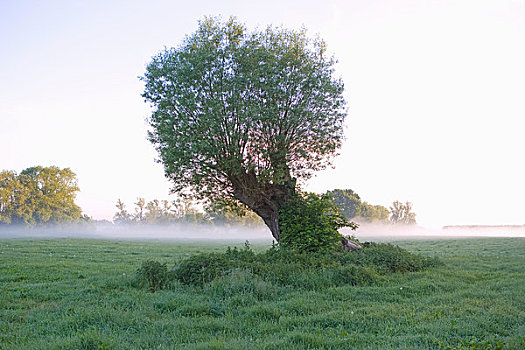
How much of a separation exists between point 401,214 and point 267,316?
15412cm

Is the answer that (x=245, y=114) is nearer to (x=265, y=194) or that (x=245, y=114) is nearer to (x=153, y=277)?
(x=265, y=194)

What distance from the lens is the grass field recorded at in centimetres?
715

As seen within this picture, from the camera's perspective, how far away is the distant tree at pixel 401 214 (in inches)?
5886

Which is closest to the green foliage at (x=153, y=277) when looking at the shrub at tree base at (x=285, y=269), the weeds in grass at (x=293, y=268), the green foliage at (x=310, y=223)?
the shrub at tree base at (x=285, y=269)

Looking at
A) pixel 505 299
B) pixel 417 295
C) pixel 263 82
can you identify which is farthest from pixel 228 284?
pixel 263 82

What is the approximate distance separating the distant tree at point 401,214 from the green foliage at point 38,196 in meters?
119

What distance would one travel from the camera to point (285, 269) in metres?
13.9

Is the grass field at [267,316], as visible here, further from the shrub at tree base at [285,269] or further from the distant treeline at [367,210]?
the distant treeline at [367,210]

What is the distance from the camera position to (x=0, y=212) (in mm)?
80125

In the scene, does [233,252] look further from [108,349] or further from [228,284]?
[108,349]

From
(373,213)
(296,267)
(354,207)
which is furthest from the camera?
(373,213)

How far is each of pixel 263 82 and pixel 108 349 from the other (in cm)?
1507

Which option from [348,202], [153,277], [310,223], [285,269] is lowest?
[153,277]

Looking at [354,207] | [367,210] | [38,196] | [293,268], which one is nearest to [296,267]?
[293,268]
